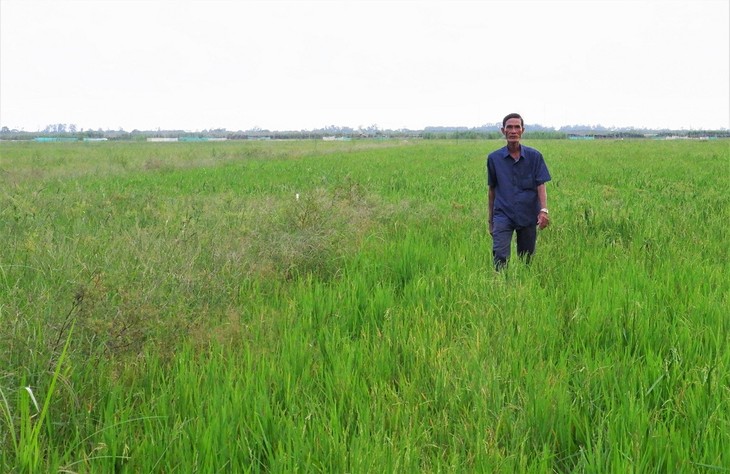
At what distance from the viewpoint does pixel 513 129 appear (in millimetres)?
4688

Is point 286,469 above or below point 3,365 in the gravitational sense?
below

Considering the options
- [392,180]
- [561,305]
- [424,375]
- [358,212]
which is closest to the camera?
[424,375]

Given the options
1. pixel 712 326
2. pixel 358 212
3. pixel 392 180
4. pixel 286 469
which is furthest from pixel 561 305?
pixel 392 180

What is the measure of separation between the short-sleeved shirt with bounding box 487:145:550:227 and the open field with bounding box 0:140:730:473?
0.49 m

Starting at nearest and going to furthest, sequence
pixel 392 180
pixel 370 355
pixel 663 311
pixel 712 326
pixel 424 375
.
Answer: pixel 424 375 < pixel 370 355 < pixel 712 326 < pixel 663 311 < pixel 392 180

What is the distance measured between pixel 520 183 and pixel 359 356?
8.95ft

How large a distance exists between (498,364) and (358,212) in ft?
19.3

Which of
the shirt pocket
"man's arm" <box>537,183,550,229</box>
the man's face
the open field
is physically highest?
the man's face

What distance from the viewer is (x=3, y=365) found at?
2506 millimetres

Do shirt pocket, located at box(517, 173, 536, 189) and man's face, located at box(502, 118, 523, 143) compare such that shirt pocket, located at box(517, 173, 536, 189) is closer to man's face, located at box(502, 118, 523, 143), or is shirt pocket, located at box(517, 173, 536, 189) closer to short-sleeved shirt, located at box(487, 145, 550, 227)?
short-sleeved shirt, located at box(487, 145, 550, 227)

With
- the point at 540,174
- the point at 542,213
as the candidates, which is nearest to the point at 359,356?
the point at 542,213

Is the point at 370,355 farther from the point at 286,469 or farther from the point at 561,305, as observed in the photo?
the point at 561,305

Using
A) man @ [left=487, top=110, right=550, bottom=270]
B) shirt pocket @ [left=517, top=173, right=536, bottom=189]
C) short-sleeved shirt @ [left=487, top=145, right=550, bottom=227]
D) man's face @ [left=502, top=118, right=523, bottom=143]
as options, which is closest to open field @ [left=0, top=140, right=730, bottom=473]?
man @ [left=487, top=110, right=550, bottom=270]

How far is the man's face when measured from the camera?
469 cm
